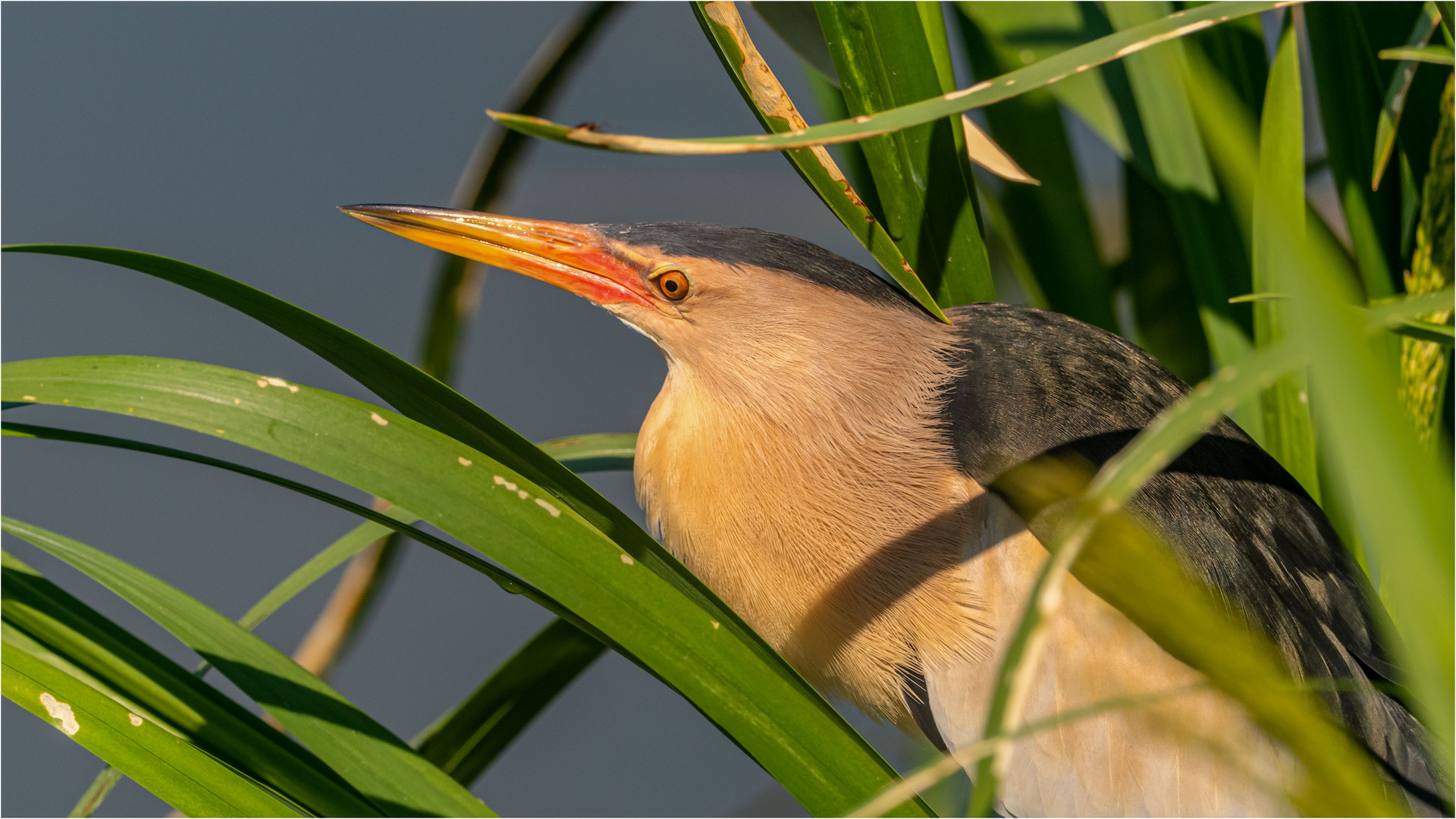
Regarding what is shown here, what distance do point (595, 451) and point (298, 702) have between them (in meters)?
0.38

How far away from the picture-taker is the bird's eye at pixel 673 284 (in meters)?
0.67

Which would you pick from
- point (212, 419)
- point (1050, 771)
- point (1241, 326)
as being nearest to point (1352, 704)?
point (1050, 771)

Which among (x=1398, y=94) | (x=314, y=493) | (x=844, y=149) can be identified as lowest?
(x=314, y=493)

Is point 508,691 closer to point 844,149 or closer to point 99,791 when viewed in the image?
point 99,791

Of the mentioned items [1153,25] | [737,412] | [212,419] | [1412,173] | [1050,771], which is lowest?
[212,419]

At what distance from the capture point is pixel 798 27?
743mm

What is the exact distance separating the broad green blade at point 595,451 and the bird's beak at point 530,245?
0.17 m

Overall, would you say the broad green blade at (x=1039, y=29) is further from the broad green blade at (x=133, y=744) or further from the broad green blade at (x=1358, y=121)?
the broad green blade at (x=133, y=744)

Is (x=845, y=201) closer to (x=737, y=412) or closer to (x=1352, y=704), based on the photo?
(x=737, y=412)

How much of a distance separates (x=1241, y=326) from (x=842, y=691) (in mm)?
480

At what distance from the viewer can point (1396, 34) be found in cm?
76

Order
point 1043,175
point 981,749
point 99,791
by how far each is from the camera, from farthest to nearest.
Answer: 1. point 1043,175
2. point 99,791
3. point 981,749

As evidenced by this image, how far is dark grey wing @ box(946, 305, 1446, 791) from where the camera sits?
61cm

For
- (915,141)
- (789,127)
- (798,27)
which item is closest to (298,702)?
(789,127)
